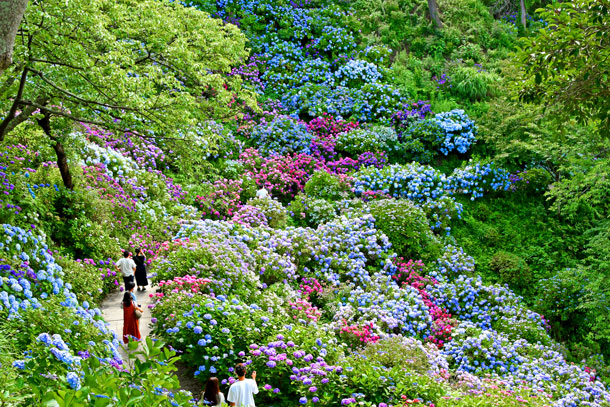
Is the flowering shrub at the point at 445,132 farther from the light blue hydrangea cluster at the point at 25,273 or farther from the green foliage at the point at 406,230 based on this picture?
the light blue hydrangea cluster at the point at 25,273

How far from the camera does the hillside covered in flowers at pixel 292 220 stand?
7.61m

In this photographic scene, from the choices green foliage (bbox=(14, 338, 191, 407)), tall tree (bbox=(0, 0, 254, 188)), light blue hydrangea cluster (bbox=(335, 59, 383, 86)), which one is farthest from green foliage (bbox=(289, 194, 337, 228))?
green foliage (bbox=(14, 338, 191, 407))

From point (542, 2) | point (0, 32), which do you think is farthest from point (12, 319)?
point (542, 2)

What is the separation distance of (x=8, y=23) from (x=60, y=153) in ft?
22.7

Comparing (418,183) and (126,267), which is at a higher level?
(418,183)

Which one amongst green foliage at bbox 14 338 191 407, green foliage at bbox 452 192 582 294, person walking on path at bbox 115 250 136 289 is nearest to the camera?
green foliage at bbox 14 338 191 407

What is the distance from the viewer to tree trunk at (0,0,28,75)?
12.6 feet

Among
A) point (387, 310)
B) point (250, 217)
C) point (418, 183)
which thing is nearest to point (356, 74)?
point (418, 183)

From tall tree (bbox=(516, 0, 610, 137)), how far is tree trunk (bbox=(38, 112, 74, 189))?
7666mm

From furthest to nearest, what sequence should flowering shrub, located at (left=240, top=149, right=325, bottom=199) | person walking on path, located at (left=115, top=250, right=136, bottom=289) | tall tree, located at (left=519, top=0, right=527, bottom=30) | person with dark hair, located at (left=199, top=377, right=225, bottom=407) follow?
tall tree, located at (left=519, top=0, right=527, bottom=30)
flowering shrub, located at (left=240, top=149, right=325, bottom=199)
person walking on path, located at (left=115, top=250, right=136, bottom=289)
person with dark hair, located at (left=199, top=377, right=225, bottom=407)

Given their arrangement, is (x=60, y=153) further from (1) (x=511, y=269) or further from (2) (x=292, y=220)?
(1) (x=511, y=269)

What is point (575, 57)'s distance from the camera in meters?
7.89

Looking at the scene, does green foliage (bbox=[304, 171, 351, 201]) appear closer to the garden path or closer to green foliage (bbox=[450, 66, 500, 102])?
the garden path

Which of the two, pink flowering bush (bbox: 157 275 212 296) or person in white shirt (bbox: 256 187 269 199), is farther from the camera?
person in white shirt (bbox: 256 187 269 199)
